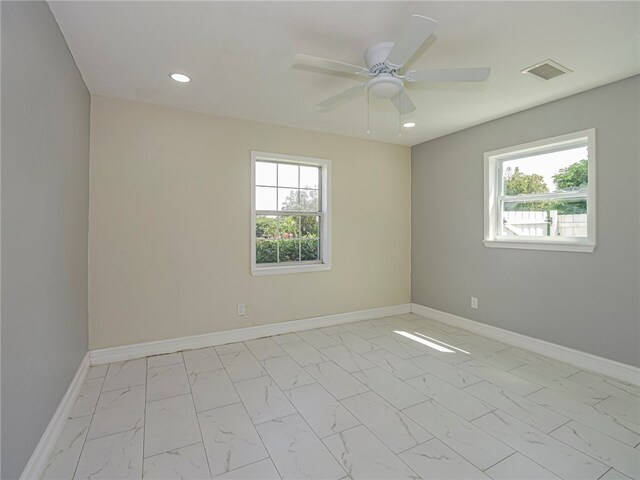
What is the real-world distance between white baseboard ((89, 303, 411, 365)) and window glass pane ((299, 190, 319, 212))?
1.43 metres

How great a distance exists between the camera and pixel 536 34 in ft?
6.56

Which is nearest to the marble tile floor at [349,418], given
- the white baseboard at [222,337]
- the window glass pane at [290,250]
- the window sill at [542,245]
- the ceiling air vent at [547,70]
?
the white baseboard at [222,337]

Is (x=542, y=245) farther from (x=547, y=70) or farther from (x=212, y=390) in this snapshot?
(x=212, y=390)

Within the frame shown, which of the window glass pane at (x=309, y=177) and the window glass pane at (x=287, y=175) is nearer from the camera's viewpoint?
the window glass pane at (x=287, y=175)

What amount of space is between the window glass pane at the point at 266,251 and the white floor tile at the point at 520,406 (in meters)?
2.44

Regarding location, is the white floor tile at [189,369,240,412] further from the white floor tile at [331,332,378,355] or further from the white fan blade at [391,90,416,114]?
the white fan blade at [391,90,416,114]

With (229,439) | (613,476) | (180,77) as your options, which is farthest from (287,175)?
(613,476)

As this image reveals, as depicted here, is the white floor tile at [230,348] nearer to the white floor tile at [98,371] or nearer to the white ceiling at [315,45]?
the white floor tile at [98,371]

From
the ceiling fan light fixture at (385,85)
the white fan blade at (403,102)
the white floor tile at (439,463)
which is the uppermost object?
the white fan blade at (403,102)

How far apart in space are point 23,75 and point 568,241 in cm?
416

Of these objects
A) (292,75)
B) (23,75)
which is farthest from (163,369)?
(292,75)

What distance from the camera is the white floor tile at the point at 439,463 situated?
5.23ft

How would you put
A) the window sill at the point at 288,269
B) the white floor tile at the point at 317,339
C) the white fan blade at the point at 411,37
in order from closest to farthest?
1. the white fan blade at the point at 411,37
2. the white floor tile at the point at 317,339
3. the window sill at the point at 288,269

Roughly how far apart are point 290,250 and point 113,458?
2.60 metres
